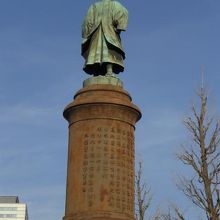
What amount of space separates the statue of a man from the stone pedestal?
0.64 metres

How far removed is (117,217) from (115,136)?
1.78 metres

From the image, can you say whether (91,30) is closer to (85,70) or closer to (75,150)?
(85,70)

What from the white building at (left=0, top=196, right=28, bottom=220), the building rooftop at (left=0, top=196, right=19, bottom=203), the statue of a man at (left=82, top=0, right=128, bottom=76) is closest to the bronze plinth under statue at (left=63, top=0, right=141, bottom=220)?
the statue of a man at (left=82, top=0, right=128, bottom=76)

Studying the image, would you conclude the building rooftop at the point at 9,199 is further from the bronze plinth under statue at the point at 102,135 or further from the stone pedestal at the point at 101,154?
the stone pedestal at the point at 101,154

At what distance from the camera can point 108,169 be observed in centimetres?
1071

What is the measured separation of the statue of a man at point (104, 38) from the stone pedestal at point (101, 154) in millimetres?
638

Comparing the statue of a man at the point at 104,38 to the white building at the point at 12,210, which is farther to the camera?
the white building at the point at 12,210

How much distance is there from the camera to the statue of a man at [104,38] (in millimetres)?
12039

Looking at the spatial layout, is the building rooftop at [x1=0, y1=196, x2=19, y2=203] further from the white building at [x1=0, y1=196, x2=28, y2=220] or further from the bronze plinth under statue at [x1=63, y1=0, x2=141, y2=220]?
the bronze plinth under statue at [x1=63, y1=0, x2=141, y2=220]

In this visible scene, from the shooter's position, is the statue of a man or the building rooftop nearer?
the statue of a man

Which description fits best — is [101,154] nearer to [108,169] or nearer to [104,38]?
[108,169]

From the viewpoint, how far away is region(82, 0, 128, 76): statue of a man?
1204cm

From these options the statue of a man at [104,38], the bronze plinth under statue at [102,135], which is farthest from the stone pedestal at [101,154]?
the statue of a man at [104,38]

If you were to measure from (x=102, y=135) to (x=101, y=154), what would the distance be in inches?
17.4
